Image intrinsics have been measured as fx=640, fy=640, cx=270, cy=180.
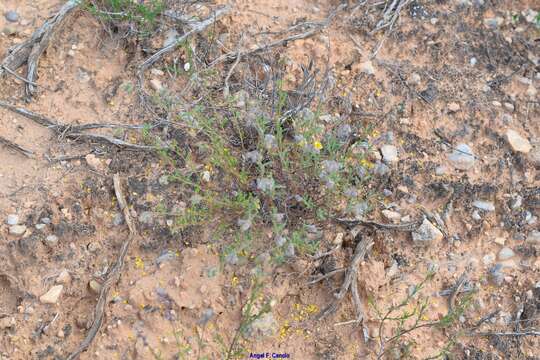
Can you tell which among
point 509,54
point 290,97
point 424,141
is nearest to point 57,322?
point 290,97

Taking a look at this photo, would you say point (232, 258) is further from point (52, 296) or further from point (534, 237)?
point (534, 237)

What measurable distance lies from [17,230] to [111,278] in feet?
1.54

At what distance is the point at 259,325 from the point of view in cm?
278

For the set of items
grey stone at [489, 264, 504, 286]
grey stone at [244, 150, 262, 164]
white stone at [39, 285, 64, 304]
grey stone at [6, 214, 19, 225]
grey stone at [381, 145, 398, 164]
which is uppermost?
grey stone at [244, 150, 262, 164]

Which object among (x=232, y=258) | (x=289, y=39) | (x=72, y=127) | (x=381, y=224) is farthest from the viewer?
(x=289, y=39)

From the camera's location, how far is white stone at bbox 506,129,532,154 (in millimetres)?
3434

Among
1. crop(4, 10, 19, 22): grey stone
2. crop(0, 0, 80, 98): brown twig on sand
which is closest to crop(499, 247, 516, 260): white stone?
crop(0, 0, 80, 98): brown twig on sand

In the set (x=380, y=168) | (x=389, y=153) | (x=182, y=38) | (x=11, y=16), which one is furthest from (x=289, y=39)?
(x=11, y=16)

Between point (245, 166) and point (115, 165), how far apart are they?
63 centimetres

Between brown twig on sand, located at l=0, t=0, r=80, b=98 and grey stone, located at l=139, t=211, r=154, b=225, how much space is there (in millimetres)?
940

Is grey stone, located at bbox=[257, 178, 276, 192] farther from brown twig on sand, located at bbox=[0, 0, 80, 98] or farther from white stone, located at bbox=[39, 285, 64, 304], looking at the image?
brown twig on sand, located at bbox=[0, 0, 80, 98]

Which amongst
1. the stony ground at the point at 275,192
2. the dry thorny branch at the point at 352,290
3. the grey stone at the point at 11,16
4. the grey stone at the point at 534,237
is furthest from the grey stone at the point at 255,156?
the grey stone at the point at 11,16

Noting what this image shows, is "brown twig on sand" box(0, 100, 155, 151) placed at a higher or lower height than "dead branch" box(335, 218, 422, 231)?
higher

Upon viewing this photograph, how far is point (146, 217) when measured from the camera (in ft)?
9.66
